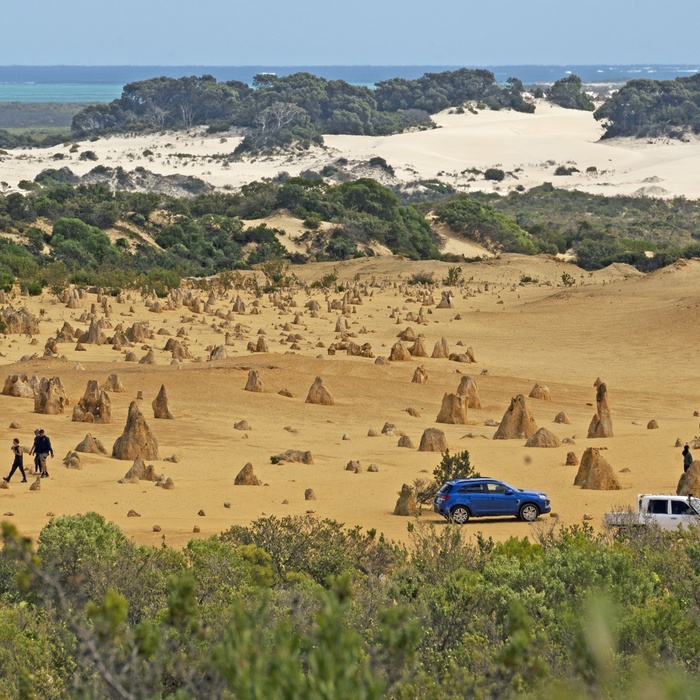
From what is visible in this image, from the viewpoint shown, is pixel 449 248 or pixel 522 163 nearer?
pixel 449 248

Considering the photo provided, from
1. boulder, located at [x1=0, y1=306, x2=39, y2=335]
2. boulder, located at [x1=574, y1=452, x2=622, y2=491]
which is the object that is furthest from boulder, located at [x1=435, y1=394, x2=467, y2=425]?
boulder, located at [x1=0, y1=306, x2=39, y2=335]

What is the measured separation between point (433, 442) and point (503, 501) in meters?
5.14

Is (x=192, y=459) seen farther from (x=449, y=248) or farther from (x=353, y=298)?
(x=449, y=248)

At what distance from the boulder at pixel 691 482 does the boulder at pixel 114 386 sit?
12238 millimetres

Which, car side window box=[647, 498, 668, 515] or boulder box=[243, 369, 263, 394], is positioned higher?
car side window box=[647, 498, 668, 515]

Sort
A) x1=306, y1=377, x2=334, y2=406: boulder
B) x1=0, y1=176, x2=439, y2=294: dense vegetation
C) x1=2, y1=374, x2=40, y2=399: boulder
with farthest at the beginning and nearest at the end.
→ 1. x1=0, y1=176, x2=439, y2=294: dense vegetation
2. x1=306, y1=377, x2=334, y2=406: boulder
3. x1=2, y1=374, x2=40, y2=399: boulder

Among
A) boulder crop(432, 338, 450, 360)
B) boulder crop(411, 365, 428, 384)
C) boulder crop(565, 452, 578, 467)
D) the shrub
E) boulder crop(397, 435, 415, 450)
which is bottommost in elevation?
boulder crop(432, 338, 450, 360)

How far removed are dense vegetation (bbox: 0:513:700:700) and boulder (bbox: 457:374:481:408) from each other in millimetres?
13330

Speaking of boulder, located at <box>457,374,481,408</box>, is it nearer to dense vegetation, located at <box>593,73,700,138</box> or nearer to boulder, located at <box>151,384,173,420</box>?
boulder, located at <box>151,384,173,420</box>

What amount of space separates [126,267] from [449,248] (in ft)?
71.8

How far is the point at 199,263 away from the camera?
60.5m

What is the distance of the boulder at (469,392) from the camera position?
28297 millimetres

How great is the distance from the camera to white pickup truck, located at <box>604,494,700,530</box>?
51.1ft

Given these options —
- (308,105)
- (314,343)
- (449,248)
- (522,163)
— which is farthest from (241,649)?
(308,105)
